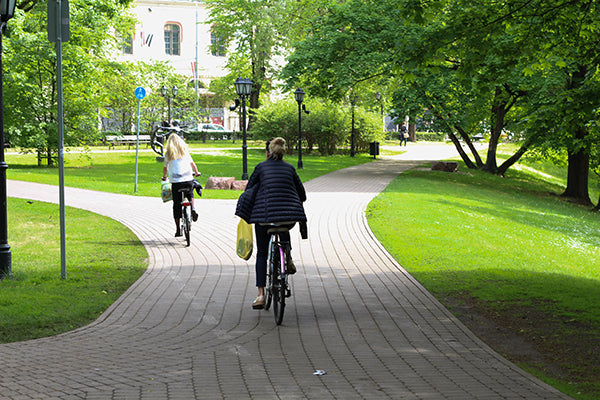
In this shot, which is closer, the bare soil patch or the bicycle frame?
the bare soil patch

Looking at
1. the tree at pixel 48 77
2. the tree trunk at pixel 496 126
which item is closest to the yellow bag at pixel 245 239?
the tree at pixel 48 77

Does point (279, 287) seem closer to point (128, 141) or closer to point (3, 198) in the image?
point (3, 198)

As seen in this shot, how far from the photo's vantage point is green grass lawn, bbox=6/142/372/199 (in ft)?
72.9

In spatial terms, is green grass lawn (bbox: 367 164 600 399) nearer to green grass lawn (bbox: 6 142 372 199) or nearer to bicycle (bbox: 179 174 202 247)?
bicycle (bbox: 179 174 202 247)

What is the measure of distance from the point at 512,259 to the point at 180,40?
6499 centimetres

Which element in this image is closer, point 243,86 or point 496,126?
point 243,86

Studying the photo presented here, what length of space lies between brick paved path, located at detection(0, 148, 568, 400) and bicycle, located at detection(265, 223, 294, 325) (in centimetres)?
21

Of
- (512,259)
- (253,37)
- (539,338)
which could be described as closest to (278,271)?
(539,338)

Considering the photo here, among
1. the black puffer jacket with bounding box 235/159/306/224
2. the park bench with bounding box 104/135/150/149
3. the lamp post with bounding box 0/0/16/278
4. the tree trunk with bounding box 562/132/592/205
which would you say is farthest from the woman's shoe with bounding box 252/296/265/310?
the park bench with bounding box 104/135/150/149

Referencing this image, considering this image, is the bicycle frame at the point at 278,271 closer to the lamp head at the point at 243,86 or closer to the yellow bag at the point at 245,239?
the yellow bag at the point at 245,239

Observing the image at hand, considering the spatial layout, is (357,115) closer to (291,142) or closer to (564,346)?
(291,142)

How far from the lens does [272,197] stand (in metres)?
7.05

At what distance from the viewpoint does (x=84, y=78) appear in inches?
1144

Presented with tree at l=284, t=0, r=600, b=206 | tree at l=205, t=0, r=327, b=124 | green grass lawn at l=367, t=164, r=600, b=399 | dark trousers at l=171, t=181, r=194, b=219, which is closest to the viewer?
green grass lawn at l=367, t=164, r=600, b=399
